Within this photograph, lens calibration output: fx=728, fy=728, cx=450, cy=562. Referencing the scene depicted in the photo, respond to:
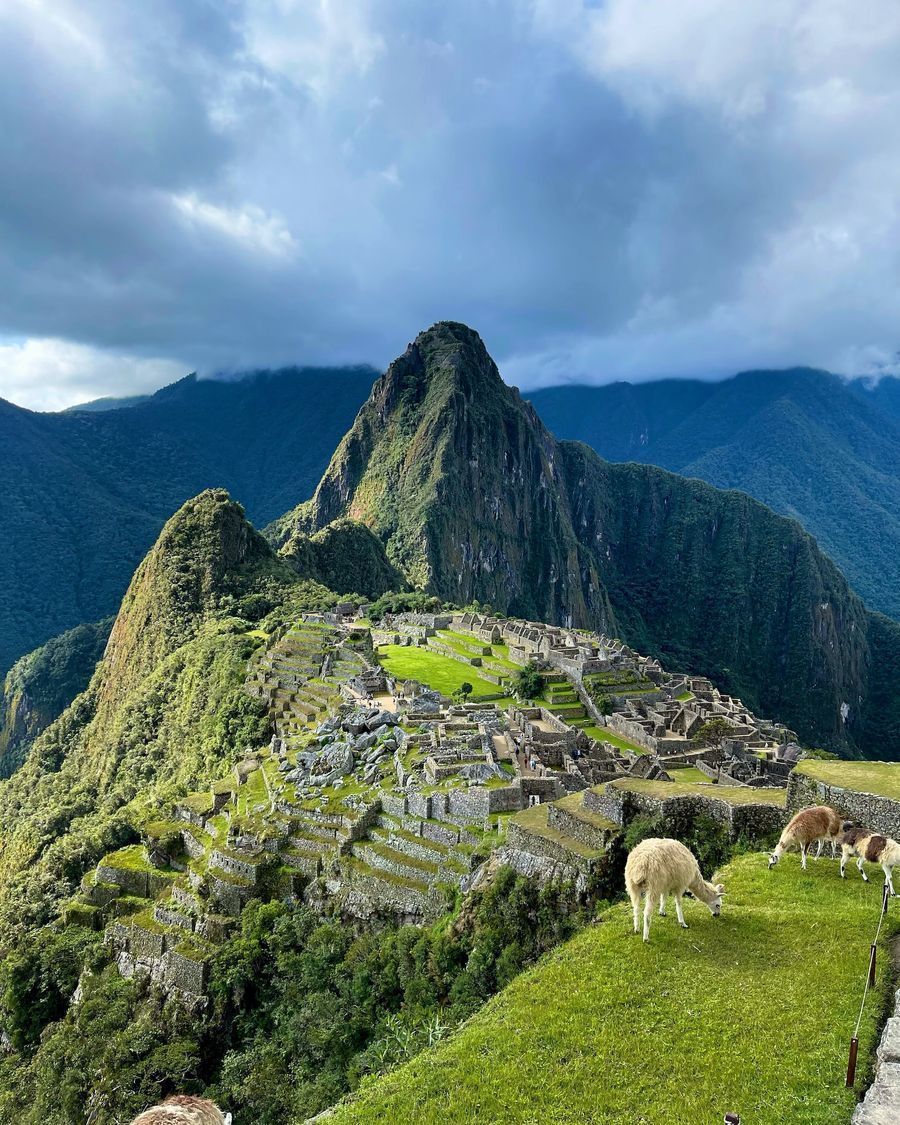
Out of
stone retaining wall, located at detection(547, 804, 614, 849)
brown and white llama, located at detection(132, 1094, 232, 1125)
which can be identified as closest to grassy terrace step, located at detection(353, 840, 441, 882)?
stone retaining wall, located at detection(547, 804, 614, 849)

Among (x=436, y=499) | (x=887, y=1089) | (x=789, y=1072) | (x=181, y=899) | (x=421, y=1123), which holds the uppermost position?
(x=436, y=499)

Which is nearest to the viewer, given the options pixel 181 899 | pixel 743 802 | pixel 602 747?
pixel 743 802

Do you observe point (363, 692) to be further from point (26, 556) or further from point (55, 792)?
point (26, 556)

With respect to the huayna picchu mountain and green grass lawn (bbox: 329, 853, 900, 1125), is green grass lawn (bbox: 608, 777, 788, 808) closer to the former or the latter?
green grass lawn (bbox: 329, 853, 900, 1125)

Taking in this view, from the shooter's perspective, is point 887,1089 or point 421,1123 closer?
point 887,1089

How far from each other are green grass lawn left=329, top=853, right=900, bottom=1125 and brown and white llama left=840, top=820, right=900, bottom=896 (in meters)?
0.41

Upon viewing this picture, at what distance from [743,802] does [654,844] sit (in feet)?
15.9

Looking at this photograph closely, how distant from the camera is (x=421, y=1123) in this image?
26.5ft

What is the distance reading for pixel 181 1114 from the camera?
268 inches

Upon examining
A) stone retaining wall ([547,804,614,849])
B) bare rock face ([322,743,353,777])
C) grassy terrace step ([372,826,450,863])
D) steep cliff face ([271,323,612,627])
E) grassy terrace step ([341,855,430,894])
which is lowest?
grassy terrace step ([341,855,430,894])

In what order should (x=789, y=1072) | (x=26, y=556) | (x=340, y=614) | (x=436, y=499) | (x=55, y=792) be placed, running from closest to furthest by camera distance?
1. (x=789, y=1072)
2. (x=55, y=792)
3. (x=340, y=614)
4. (x=436, y=499)
5. (x=26, y=556)

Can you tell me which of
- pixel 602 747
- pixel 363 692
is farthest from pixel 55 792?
pixel 602 747

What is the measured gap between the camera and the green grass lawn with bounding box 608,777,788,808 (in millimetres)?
14164

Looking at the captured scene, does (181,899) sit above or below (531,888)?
below
